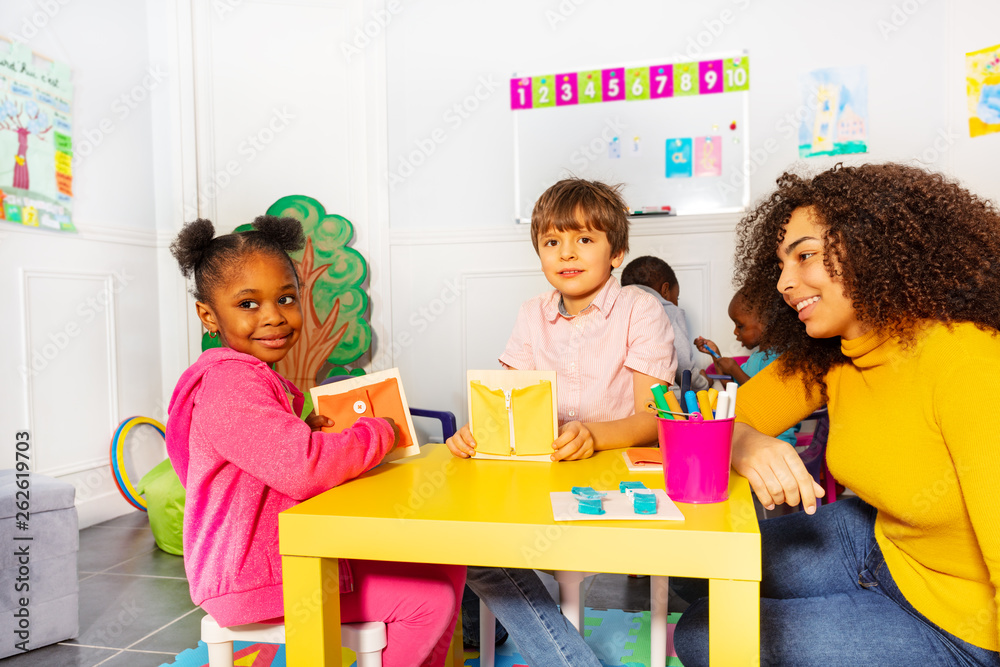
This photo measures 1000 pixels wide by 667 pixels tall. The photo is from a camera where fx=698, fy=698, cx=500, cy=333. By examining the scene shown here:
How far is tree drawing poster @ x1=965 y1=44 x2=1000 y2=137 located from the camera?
2979 mm

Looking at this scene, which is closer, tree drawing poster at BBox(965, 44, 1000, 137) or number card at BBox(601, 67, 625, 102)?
tree drawing poster at BBox(965, 44, 1000, 137)

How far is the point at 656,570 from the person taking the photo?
75 cm

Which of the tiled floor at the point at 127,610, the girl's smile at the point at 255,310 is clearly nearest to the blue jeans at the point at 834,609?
the girl's smile at the point at 255,310

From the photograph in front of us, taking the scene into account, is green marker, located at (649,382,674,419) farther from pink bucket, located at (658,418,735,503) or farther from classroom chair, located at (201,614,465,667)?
classroom chair, located at (201,614,465,667)

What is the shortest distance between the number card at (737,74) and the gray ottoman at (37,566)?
120 inches

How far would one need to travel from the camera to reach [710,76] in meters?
3.24

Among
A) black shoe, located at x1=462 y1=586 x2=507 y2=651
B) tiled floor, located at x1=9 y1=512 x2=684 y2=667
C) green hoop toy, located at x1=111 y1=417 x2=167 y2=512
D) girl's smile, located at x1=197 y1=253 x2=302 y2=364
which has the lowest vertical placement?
tiled floor, located at x1=9 y1=512 x2=684 y2=667

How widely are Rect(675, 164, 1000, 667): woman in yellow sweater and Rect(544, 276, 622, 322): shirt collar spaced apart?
0.46 m

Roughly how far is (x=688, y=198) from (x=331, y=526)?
284 centimetres

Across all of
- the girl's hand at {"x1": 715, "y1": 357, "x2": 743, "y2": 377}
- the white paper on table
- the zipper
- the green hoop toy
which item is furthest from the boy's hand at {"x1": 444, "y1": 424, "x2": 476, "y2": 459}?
the green hoop toy

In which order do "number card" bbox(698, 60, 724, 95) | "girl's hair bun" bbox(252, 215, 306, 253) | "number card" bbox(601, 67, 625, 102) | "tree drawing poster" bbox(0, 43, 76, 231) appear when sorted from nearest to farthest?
"girl's hair bun" bbox(252, 215, 306, 253) → "tree drawing poster" bbox(0, 43, 76, 231) → "number card" bbox(698, 60, 724, 95) → "number card" bbox(601, 67, 625, 102)

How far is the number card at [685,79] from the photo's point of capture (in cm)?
326

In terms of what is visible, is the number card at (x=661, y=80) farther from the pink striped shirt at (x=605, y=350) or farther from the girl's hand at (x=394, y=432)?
the girl's hand at (x=394, y=432)

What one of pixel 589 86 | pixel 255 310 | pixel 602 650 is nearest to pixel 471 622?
pixel 602 650
